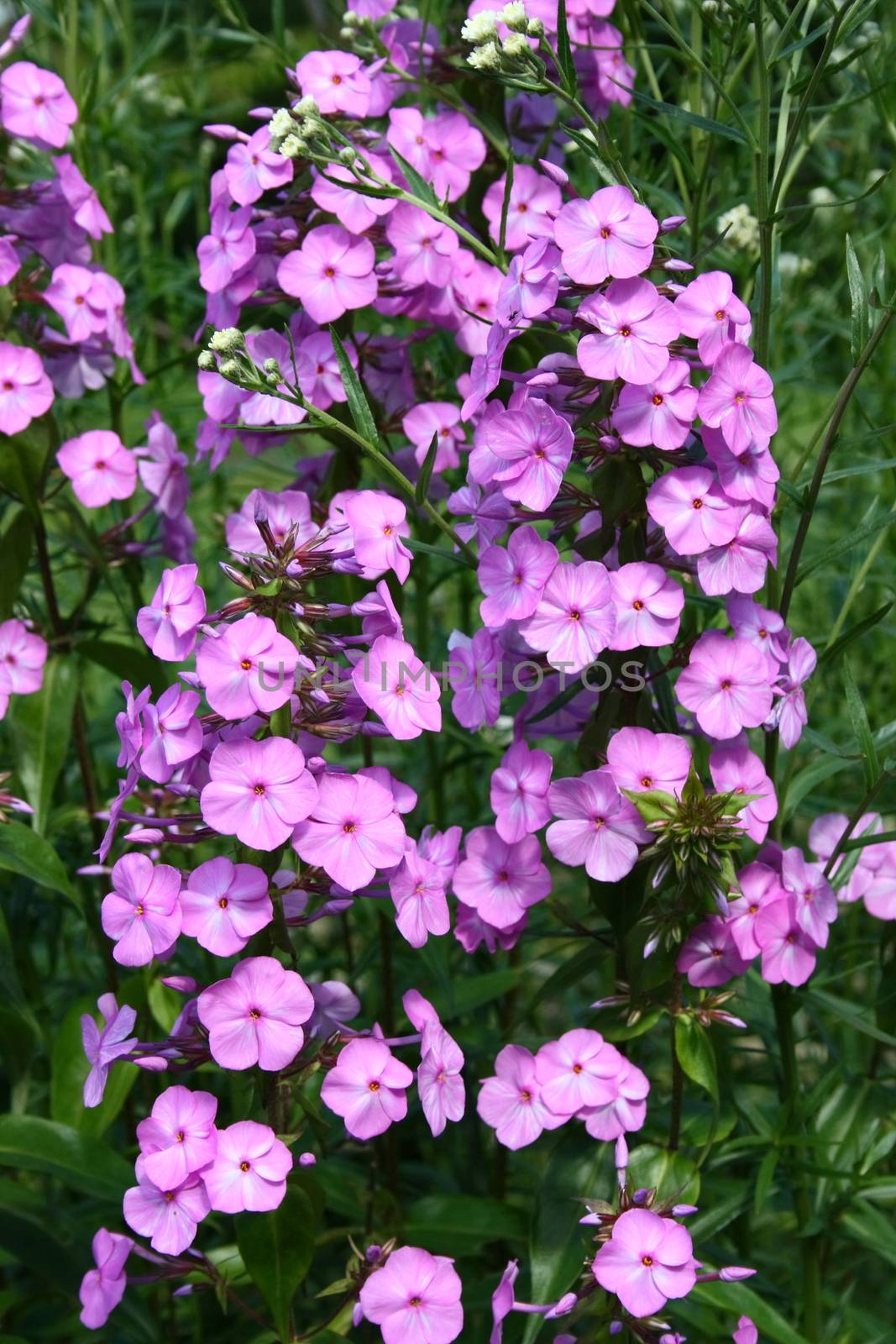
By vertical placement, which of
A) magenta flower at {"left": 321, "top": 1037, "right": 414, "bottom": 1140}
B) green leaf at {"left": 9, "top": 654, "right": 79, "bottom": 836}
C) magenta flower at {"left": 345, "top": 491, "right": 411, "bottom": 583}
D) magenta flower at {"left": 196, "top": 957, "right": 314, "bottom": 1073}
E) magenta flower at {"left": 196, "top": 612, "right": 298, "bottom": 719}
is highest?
magenta flower at {"left": 345, "top": 491, "right": 411, "bottom": 583}

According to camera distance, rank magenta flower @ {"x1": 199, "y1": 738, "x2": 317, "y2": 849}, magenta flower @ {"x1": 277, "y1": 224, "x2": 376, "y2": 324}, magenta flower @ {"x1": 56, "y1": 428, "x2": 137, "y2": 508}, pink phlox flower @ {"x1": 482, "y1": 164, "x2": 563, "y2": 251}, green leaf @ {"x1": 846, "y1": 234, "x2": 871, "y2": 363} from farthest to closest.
A: magenta flower @ {"x1": 56, "y1": 428, "x2": 137, "y2": 508} < pink phlox flower @ {"x1": 482, "y1": 164, "x2": 563, "y2": 251} < magenta flower @ {"x1": 277, "y1": 224, "x2": 376, "y2": 324} < green leaf @ {"x1": 846, "y1": 234, "x2": 871, "y2": 363} < magenta flower @ {"x1": 199, "y1": 738, "x2": 317, "y2": 849}

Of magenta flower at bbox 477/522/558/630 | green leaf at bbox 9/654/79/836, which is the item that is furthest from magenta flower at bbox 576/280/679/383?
green leaf at bbox 9/654/79/836

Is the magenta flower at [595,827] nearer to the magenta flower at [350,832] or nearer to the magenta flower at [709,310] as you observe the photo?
the magenta flower at [350,832]

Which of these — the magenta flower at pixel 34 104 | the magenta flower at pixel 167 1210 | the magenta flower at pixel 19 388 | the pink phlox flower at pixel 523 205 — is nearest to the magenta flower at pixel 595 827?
the magenta flower at pixel 167 1210

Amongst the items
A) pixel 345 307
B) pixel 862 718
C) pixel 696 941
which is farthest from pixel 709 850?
pixel 345 307

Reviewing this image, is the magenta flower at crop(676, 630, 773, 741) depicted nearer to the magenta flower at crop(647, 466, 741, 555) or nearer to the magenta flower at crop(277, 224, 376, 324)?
the magenta flower at crop(647, 466, 741, 555)

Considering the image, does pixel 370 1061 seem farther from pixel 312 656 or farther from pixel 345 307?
pixel 345 307
